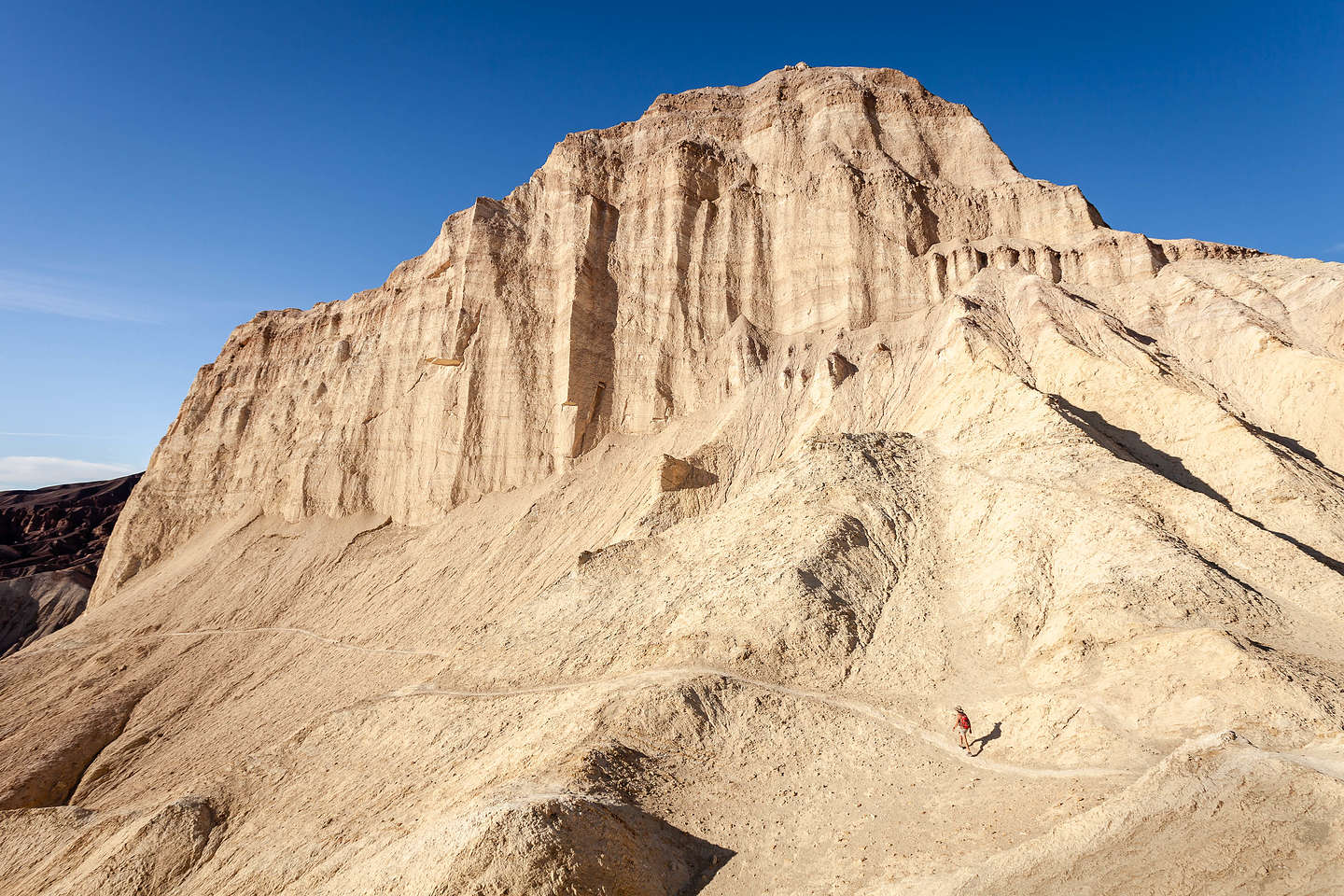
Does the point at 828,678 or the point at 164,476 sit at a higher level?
the point at 164,476

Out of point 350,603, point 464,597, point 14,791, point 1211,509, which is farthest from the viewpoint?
point 350,603

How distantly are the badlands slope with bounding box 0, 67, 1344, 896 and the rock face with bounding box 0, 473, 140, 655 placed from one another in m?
14.4

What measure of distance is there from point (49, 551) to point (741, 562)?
219 feet

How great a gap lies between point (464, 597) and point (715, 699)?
15.4 m

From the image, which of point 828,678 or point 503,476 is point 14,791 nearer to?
point 503,476

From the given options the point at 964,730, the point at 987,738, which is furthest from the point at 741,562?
the point at 987,738

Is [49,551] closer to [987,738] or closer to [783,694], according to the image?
[783,694]

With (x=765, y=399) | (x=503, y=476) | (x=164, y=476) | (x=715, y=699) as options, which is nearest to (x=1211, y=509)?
(x=715, y=699)

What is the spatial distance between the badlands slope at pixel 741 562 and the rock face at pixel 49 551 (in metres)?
14.4

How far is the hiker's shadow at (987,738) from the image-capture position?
561 inches

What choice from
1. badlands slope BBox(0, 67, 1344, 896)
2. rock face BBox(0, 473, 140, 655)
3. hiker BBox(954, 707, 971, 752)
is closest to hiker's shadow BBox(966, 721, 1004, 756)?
badlands slope BBox(0, 67, 1344, 896)

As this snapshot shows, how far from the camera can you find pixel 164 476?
43.7 meters

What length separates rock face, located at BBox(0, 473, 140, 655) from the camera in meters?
47.7

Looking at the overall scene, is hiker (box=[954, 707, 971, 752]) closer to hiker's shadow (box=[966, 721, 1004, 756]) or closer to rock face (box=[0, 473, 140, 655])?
hiker's shadow (box=[966, 721, 1004, 756])
